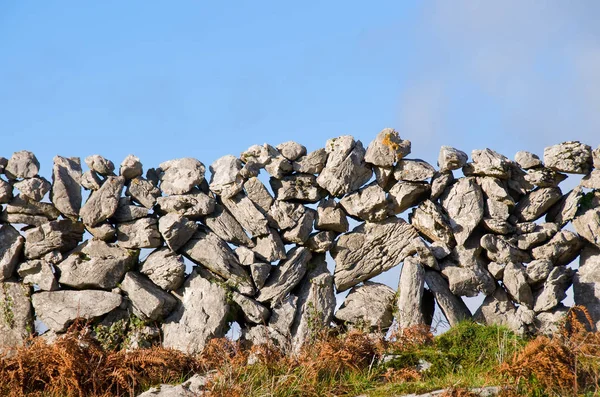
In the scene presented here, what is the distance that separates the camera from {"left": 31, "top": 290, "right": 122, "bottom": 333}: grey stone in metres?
11.0

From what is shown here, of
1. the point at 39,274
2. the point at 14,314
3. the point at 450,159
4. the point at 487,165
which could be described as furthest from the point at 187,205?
the point at 487,165

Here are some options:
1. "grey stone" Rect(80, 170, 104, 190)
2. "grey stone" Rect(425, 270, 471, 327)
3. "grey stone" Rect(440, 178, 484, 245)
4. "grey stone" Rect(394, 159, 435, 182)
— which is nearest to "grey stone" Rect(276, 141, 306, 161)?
"grey stone" Rect(394, 159, 435, 182)

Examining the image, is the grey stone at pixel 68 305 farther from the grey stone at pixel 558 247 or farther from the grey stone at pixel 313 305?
the grey stone at pixel 558 247

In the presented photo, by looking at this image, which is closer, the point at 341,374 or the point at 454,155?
the point at 341,374

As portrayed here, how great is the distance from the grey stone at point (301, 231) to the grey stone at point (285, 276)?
0.58ft

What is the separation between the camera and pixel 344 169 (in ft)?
38.0

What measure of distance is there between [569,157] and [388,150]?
2.87 metres

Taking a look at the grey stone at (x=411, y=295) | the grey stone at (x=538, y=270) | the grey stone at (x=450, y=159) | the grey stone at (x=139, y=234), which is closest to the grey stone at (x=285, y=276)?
the grey stone at (x=411, y=295)

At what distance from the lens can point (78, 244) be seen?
11.6 m

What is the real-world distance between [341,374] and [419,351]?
1.10 metres

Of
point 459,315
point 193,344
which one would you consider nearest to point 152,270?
point 193,344

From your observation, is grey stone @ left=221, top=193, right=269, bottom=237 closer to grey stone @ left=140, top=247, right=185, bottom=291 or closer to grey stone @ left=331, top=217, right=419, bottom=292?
grey stone @ left=140, top=247, right=185, bottom=291

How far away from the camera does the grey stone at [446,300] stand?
37.3 ft

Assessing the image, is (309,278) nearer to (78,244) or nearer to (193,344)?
(193,344)
